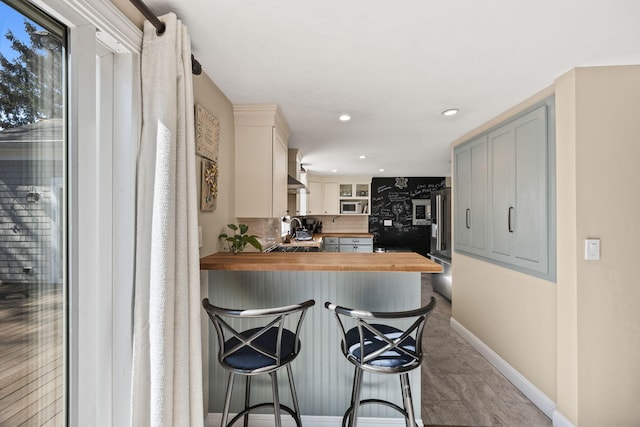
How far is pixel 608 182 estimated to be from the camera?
1647mm

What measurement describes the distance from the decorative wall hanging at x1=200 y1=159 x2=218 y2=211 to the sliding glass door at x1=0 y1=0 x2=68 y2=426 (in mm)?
785

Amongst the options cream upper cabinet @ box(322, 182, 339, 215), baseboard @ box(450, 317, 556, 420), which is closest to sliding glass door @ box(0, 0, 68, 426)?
baseboard @ box(450, 317, 556, 420)

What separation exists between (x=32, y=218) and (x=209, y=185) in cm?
97

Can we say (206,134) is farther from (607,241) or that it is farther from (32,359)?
(607,241)

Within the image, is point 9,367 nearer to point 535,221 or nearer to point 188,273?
point 188,273

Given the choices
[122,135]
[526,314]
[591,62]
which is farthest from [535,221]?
[122,135]

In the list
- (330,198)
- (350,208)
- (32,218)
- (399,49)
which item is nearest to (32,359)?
(32,218)

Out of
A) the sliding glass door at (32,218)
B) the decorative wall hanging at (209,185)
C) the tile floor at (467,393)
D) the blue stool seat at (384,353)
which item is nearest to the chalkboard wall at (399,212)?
the tile floor at (467,393)

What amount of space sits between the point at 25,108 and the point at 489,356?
3.41m

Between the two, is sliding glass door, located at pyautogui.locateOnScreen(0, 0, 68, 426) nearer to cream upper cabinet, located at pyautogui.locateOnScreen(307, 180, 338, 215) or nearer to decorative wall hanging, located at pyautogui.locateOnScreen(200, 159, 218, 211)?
decorative wall hanging, located at pyautogui.locateOnScreen(200, 159, 218, 211)

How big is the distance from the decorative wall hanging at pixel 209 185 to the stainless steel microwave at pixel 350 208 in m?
4.71

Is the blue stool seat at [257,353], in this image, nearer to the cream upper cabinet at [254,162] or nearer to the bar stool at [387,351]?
the bar stool at [387,351]

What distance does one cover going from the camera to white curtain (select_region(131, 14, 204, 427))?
1.08 meters

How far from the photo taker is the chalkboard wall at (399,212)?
6598mm
